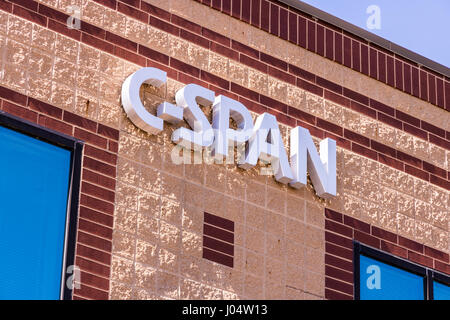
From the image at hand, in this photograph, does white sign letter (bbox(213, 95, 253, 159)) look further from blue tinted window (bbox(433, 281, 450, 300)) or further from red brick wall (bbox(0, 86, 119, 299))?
blue tinted window (bbox(433, 281, 450, 300))

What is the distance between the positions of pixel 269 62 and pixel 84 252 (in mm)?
3743

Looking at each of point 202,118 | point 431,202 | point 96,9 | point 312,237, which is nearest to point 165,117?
point 202,118

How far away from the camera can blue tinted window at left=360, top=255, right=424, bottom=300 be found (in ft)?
47.3

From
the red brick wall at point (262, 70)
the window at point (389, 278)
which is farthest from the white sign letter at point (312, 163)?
the window at point (389, 278)

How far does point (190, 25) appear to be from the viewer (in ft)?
46.3

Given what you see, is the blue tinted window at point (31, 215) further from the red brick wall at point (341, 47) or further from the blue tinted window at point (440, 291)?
the blue tinted window at point (440, 291)

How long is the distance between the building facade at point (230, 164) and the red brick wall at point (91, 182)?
0.01 meters

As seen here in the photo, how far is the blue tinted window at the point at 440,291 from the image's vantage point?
14953mm

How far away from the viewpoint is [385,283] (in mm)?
14523

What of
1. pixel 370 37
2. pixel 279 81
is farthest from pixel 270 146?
pixel 370 37

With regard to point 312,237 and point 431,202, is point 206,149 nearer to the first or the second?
point 312,237

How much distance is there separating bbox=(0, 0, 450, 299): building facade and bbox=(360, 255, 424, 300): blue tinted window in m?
0.02

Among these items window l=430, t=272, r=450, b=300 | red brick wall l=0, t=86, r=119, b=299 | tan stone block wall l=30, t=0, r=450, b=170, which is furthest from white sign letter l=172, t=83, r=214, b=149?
window l=430, t=272, r=450, b=300

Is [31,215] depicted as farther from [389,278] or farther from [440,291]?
[440,291]
